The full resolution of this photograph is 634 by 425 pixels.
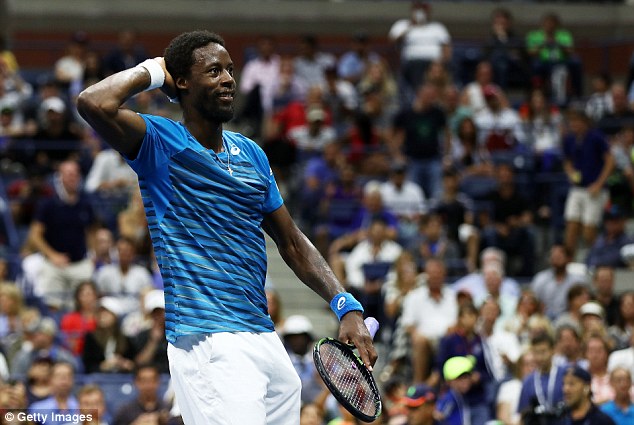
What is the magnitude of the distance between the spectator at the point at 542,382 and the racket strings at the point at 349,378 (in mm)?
5134

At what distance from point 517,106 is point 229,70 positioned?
42.0ft

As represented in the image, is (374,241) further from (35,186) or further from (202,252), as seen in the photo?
(202,252)

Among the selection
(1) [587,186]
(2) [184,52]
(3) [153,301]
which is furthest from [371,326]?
(1) [587,186]

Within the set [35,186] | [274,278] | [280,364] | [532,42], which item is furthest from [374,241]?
[280,364]

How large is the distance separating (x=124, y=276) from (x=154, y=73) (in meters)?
8.42

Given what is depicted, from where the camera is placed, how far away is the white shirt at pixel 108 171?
49.1ft

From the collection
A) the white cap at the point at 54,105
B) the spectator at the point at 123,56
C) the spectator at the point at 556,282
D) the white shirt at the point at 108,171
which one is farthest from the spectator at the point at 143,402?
the spectator at the point at 123,56

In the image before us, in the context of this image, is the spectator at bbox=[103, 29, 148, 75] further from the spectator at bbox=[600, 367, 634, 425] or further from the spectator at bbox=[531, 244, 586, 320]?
the spectator at bbox=[600, 367, 634, 425]

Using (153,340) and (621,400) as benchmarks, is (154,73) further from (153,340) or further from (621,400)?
(153,340)

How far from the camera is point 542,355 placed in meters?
10.6

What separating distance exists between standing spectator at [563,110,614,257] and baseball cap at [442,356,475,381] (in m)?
4.36

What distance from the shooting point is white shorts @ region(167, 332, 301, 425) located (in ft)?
16.1

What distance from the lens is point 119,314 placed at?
40.3ft

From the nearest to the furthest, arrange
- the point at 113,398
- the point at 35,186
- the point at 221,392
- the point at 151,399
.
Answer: the point at 221,392, the point at 151,399, the point at 113,398, the point at 35,186
